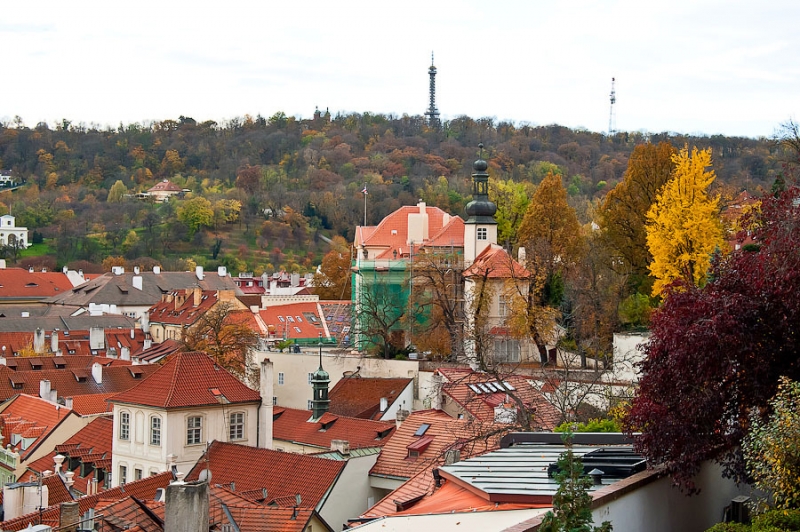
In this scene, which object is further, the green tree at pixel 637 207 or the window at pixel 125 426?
the green tree at pixel 637 207

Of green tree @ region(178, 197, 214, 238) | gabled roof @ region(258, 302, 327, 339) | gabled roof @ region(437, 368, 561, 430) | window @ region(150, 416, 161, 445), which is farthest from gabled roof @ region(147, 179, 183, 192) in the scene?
window @ region(150, 416, 161, 445)

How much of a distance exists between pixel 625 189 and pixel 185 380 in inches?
732

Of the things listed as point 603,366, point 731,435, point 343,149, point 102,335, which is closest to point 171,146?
point 343,149

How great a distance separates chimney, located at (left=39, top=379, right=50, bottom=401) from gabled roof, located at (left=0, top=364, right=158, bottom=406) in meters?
0.65

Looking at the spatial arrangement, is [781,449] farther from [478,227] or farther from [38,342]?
[38,342]

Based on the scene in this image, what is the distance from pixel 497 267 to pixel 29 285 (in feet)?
184

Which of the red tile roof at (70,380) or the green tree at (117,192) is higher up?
the green tree at (117,192)

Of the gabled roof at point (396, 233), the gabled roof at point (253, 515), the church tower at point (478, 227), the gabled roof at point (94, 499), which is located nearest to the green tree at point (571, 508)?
the gabled roof at point (253, 515)

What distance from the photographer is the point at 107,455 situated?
33500mm

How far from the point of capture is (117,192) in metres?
138

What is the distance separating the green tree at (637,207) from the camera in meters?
41.2

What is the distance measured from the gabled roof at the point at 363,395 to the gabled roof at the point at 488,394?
16.2ft

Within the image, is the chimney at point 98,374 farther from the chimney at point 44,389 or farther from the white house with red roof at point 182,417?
the white house with red roof at point 182,417

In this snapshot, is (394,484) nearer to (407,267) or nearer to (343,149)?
(407,267)
